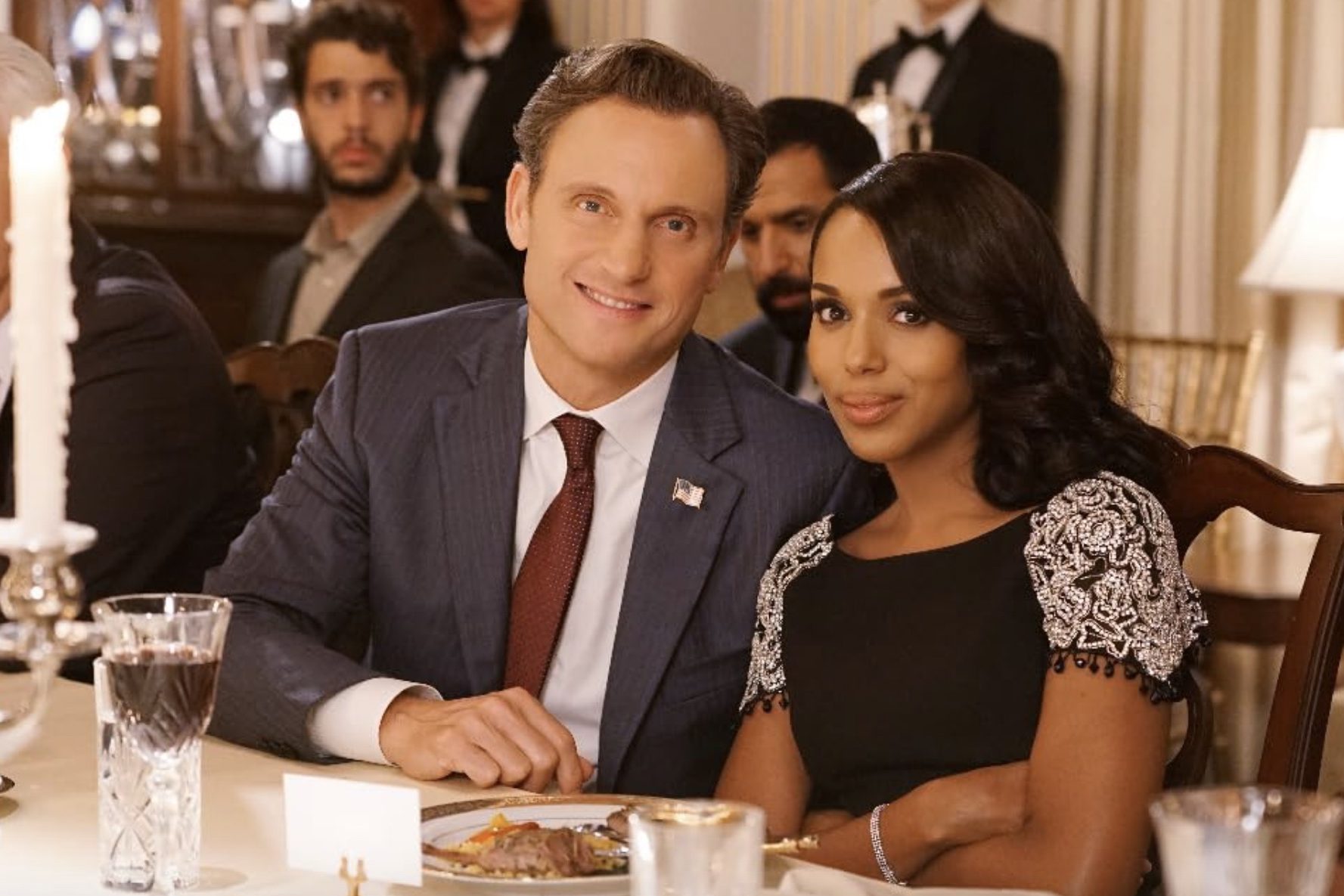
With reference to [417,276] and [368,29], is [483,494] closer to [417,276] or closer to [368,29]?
[417,276]

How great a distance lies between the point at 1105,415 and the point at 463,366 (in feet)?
2.27

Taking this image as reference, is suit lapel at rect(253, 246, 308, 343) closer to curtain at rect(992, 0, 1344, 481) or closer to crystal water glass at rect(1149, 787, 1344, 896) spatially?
curtain at rect(992, 0, 1344, 481)

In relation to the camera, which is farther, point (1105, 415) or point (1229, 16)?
point (1229, 16)

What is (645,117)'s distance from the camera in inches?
84.7

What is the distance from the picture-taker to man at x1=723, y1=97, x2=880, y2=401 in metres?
3.70

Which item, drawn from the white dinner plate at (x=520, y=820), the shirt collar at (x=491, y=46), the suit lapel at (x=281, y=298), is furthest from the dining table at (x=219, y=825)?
the shirt collar at (x=491, y=46)

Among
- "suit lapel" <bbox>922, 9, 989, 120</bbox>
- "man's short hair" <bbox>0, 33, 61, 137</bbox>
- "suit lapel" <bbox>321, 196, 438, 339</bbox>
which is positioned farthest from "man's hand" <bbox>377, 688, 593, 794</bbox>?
"suit lapel" <bbox>922, 9, 989, 120</bbox>

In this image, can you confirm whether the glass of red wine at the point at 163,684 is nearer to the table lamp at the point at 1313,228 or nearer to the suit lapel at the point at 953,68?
the table lamp at the point at 1313,228

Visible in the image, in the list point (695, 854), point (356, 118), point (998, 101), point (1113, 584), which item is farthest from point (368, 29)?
point (695, 854)

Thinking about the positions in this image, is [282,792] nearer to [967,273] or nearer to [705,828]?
[705,828]

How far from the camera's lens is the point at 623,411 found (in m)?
2.24

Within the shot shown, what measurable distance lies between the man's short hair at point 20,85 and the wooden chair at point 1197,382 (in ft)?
10.2

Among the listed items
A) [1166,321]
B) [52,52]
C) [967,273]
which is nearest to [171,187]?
[52,52]

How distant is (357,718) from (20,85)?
1.12 metres
